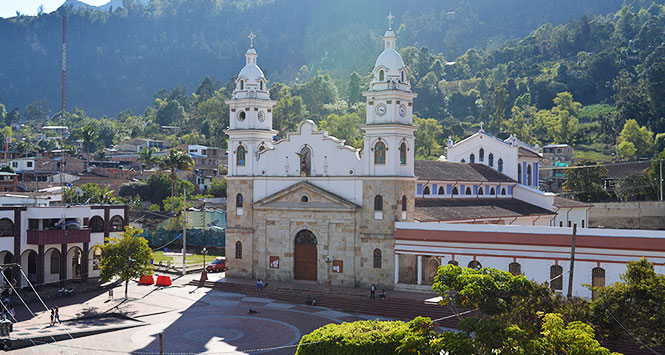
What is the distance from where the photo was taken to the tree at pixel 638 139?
115 meters

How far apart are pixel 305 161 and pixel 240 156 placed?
233 inches

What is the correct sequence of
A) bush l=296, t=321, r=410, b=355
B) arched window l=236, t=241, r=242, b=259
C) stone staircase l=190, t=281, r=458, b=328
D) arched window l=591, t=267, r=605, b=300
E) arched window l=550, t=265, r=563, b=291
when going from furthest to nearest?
arched window l=236, t=241, r=242, b=259 → arched window l=550, t=265, r=563, b=291 → stone staircase l=190, t=281, r=458, b=328 → arched window l=591, t=267, r=605, b=300 → bush l=296, t=321, r=410, b=355

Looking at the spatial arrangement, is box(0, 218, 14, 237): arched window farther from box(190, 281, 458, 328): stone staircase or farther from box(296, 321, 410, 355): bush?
box(296, 321, 410, 355): bush

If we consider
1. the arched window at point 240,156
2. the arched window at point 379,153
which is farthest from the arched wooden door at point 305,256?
the arched window at point 240,156

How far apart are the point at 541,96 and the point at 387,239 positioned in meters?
130

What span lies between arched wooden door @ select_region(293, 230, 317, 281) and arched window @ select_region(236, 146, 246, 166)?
25.1 ft

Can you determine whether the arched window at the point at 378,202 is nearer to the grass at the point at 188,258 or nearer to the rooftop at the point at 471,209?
the rooftop at the point at 471,209

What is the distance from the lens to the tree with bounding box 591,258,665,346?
95.3 ft

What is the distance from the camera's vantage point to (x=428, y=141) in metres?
119

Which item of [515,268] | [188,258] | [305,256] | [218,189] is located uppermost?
[218,189]

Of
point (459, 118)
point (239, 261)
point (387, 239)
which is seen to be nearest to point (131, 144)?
point (459, 118)

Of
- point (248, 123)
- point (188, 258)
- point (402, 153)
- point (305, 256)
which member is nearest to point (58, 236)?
point (248, 123)

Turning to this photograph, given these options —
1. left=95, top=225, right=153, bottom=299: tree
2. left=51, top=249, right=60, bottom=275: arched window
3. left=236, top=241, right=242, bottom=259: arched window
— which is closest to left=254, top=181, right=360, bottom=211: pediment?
left=236, top=241, right=242, bottom=259: arched window

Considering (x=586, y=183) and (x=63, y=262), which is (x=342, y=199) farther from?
(x=586, y=183)
